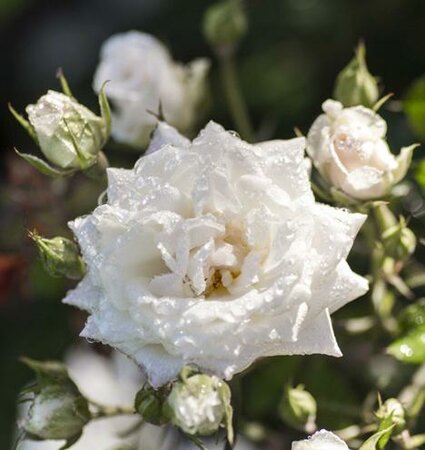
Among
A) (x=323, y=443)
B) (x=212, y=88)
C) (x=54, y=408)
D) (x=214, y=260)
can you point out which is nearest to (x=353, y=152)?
(x=214, y=260)

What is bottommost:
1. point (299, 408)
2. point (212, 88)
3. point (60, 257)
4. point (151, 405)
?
point (212, 88)

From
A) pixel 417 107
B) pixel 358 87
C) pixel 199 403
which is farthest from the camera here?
pixel 417 107

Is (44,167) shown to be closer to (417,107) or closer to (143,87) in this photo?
(143,87)

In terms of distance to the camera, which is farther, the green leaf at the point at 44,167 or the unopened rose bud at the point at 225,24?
the unopened rose bud at the point at 225,24

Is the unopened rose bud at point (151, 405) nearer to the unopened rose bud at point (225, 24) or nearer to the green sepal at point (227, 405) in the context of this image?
the green sepal at point (227, 405)

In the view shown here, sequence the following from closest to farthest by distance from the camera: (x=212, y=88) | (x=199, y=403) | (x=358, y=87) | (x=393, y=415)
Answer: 1. (x=199, y=403)
2. (x=393, y=415)
3. (x=358, y=87)
4. (x=212, y=88)

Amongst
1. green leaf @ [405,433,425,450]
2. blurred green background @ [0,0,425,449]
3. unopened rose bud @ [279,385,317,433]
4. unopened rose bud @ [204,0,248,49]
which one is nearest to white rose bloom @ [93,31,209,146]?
unopened rose bud @ [204,0,248,49]

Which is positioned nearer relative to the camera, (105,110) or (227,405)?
(227,405)

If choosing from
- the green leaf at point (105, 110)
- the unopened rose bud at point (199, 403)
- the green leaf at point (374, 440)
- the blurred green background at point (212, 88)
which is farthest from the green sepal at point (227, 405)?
the blurred green background at point (212, 88)

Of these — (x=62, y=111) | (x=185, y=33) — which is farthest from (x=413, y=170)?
(x=185, y=33)
